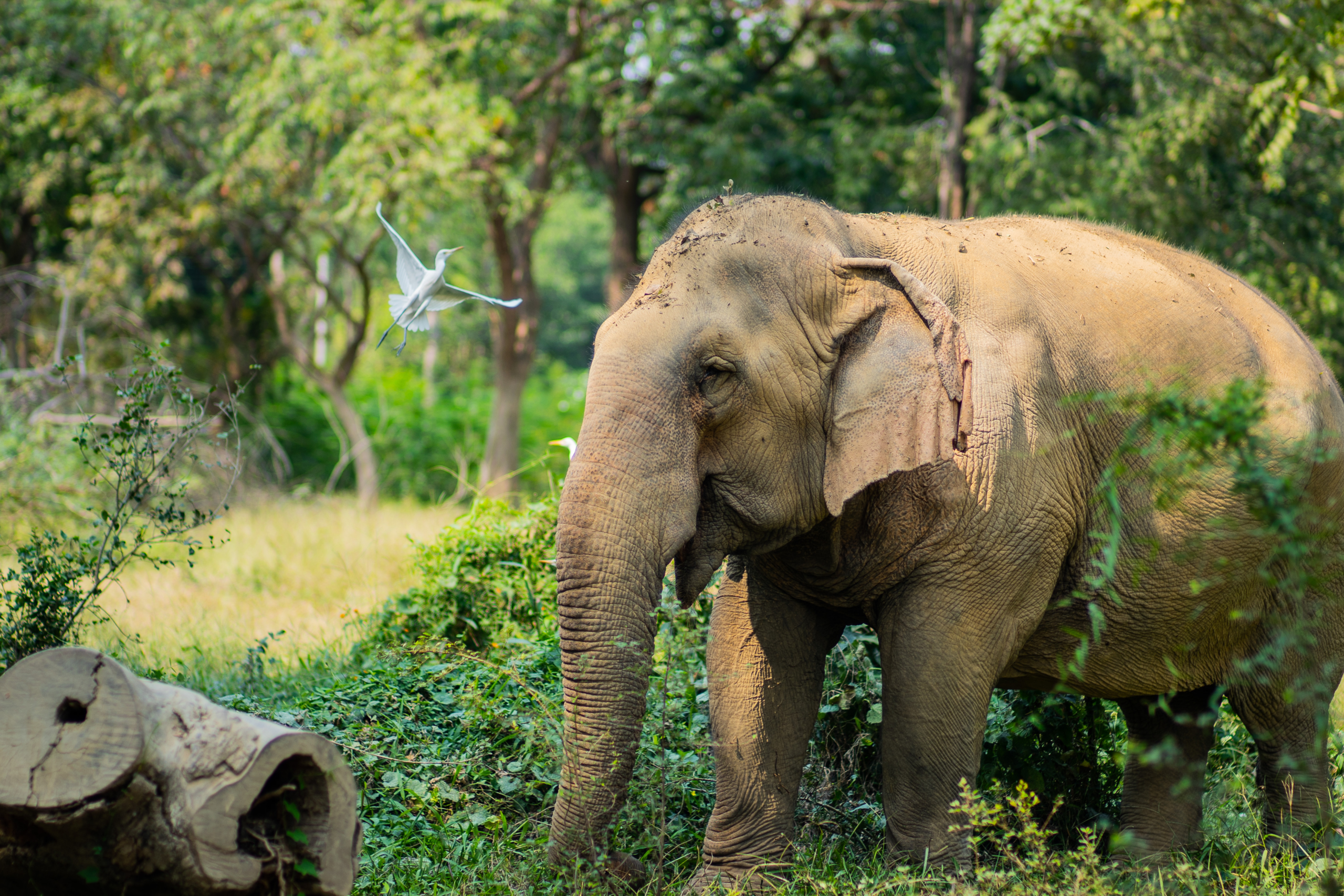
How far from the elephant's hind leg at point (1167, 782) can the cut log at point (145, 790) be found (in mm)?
3533

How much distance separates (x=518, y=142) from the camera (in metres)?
16.5

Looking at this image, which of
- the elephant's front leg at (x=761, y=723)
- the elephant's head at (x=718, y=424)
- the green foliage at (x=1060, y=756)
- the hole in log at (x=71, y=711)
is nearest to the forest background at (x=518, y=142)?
the green foliage at (x=1060, y=756)

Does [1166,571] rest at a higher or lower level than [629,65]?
lower

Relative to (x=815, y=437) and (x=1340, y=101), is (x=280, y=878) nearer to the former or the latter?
(x=815, y=437)

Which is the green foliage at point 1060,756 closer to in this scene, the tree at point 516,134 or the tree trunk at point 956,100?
the tree at point 516,134

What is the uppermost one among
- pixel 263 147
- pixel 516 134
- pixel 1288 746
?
pixel 516 134

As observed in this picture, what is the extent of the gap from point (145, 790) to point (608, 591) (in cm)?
131

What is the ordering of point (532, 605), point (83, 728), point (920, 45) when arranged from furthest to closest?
point (920, 45)
point (532, 605)
point (83, 728)

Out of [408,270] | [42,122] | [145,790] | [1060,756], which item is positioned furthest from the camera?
[42,122]

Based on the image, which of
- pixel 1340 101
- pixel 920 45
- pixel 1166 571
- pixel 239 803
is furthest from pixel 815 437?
pixel 920 45

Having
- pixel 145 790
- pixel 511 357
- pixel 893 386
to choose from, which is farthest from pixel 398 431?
pixel 145 790

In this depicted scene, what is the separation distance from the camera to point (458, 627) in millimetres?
6656

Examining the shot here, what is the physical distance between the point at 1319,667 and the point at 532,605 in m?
3.79

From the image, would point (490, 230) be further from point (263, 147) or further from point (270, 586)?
point (270, 586)
